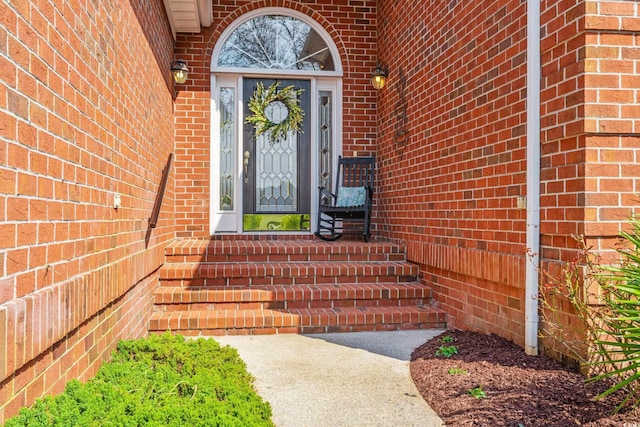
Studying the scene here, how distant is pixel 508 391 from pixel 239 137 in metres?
4.53

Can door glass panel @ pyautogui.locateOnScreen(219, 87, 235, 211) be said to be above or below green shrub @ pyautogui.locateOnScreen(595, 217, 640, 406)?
above

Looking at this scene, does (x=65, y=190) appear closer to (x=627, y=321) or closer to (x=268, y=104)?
(x=627, y=321)

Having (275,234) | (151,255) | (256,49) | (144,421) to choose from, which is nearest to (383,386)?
(144,421)

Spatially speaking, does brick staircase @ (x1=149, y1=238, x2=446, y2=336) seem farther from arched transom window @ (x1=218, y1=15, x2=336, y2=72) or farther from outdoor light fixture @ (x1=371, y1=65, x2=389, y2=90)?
arched transom window @ (x1=218, y1=15, x2=336, y2=72)

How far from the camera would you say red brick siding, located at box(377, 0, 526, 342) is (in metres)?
3.09

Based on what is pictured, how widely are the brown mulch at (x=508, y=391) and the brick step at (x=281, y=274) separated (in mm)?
1554

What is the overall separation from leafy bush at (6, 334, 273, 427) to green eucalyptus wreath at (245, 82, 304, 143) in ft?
12.9

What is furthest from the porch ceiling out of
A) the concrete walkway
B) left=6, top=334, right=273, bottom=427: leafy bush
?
left=6, top=334, right=273, bottom=427: leafy bush

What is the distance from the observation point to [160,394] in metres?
1.81

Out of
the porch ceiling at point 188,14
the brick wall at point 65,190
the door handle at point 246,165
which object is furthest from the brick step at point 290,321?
the porch ceiling at point 188,14

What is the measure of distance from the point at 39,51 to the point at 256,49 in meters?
4.71

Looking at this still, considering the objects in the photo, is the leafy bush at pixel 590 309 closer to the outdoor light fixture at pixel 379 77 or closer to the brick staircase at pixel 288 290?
the brick staircase at pixel 288 290

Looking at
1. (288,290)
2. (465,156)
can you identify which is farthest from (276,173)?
(465,156)

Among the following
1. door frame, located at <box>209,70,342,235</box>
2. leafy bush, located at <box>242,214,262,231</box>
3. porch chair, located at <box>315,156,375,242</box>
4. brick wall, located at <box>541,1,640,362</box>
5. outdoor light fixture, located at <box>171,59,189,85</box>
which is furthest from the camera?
leafy bush, located at <box>242,214,262,231</box>
